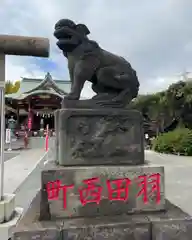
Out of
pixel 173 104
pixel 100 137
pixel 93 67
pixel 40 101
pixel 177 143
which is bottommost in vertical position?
pixel 177 143

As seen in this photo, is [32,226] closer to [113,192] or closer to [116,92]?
[113,192]

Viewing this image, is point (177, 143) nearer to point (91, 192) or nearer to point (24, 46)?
point (24, 46)

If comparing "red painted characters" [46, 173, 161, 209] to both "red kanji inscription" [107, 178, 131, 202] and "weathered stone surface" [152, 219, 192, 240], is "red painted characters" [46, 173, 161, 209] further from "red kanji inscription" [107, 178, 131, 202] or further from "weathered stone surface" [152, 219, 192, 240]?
"weathered stone surface" [152, 219, 192, 240]

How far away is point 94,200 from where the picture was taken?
2.33m

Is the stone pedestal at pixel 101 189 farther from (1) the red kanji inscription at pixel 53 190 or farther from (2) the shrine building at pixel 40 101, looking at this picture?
(2) the shrine building at pixel 40 101

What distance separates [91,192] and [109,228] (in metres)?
0.34

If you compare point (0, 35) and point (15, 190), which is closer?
point (0, 35)

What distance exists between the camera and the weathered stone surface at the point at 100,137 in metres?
2.50

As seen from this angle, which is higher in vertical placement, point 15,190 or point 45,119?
point 45,119

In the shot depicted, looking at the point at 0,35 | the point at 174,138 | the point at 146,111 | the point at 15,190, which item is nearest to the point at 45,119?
the point at 146,111

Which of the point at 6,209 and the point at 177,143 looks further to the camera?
the point at 177,143

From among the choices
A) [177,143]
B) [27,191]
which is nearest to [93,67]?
[27,191]

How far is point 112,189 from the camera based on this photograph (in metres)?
2.36

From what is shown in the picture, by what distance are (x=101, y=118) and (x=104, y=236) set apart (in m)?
1.06
